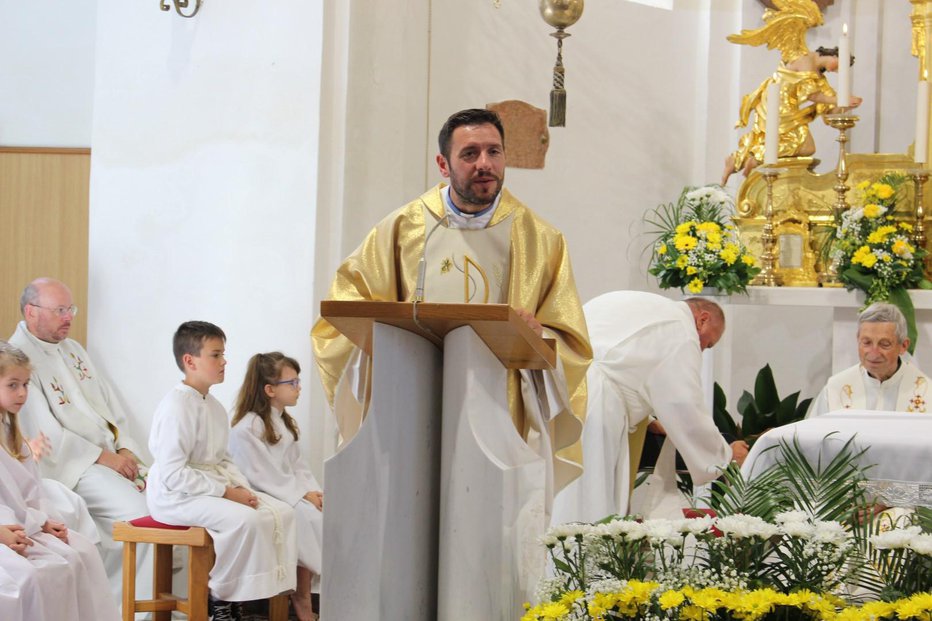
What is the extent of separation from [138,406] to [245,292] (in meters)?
0.95

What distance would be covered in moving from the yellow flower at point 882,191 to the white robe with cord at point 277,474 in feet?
11.5

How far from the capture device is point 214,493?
19.3 feet

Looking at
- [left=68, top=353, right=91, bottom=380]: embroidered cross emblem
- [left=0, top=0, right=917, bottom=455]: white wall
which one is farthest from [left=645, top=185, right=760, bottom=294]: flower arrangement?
[left=68, top=353, right=91, bottom=380]: embroidered cross emblem

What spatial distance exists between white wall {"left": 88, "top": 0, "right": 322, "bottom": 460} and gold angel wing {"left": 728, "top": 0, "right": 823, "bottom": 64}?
2.84 metres

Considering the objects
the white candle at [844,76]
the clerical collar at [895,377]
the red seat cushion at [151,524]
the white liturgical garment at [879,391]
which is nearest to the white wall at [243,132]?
the red seat cushion at [151,524]

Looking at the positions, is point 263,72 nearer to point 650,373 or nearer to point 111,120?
point 111,120

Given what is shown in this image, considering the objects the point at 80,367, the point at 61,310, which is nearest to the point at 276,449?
the point at 80,367

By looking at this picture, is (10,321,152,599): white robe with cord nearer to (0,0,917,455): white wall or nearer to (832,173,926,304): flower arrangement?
(0,0,917,455): white wall

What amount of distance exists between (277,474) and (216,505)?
2.03ft

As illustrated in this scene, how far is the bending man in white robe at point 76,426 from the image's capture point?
6.29 meters

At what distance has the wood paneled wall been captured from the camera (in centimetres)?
821

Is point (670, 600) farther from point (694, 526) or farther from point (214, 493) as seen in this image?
point (214, 493)

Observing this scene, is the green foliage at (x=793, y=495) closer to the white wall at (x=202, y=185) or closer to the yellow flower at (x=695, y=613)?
the yellow flower at (x=695, y=613)

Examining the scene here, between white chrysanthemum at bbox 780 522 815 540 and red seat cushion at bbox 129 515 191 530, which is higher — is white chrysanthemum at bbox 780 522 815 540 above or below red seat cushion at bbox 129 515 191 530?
above
